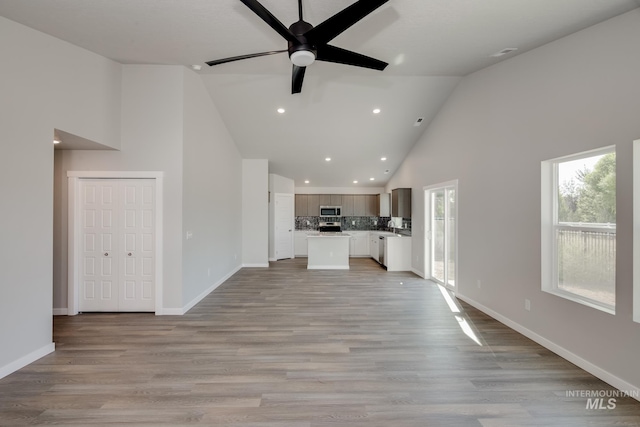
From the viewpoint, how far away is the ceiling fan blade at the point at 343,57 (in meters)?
2.45

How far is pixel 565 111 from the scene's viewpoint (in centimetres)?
293

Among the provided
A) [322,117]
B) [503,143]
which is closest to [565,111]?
[503,143]

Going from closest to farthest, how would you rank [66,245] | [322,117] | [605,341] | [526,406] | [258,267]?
[526,406] < [605,341] < [66,245] < [322,117] < [258,267]

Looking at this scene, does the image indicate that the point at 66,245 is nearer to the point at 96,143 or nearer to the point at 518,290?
the point at 96,143

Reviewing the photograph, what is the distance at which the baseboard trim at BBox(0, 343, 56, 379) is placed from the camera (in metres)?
2.58

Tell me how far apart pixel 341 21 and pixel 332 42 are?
1.48 meters

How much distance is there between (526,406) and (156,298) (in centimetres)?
446

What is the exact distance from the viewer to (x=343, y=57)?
8.48ft

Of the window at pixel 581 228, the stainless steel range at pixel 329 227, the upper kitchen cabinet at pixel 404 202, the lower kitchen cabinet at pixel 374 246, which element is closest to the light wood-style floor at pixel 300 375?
the window at pixel 581 228

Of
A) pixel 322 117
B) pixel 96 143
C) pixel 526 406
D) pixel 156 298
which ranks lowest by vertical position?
pixel 526 406

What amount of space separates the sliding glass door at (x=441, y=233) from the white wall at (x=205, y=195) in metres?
Result: 4.44
